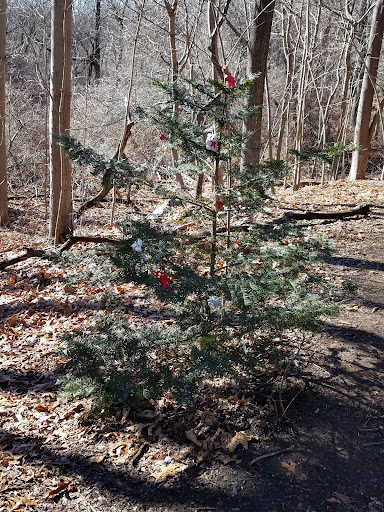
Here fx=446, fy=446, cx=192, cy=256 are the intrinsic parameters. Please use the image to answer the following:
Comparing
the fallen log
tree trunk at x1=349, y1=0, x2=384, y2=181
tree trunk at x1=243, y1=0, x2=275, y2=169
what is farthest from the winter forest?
tree trunk at x1=349, y1=0, x2=384, y2=181

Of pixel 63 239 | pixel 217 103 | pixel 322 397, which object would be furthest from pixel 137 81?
pixel 322 397

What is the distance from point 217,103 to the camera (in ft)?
10.5

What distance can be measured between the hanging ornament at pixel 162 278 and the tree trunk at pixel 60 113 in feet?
15.8

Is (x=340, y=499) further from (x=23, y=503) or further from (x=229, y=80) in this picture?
(x=229, y=80)

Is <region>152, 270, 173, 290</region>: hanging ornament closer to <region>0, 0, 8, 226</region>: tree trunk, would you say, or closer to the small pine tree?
the small pine tree

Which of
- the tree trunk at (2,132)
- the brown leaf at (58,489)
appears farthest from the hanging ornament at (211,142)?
the tree trunk at (2,132)

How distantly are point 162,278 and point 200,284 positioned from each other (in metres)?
0.24

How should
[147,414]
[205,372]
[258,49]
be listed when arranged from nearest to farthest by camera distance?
[205,372]
[147,414]
[258,49]

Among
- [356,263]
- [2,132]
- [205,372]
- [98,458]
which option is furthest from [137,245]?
[2,132]

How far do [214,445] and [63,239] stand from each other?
17.9 ft

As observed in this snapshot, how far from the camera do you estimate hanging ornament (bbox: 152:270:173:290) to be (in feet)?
8.89

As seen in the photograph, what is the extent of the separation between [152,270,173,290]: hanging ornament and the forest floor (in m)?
0.88

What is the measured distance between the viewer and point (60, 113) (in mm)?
7301

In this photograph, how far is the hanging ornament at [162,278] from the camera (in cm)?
271
